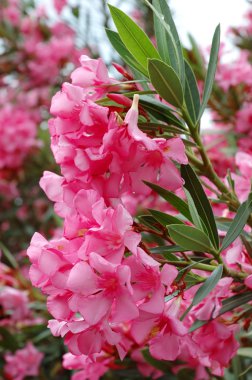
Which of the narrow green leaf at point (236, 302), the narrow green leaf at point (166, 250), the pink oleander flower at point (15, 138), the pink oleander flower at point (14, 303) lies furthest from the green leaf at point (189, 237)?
the pink oleander flower at point (15, 138)

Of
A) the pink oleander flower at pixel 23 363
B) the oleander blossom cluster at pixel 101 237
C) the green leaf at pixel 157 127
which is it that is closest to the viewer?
the oleander blossom cluster at pixel 101 237

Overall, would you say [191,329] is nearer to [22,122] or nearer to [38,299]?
[38,299]

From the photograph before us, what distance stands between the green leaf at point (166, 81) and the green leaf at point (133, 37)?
0.07 meters

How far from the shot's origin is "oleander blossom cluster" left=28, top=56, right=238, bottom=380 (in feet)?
2.11

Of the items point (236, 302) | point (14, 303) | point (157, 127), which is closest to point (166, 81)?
point (157, 127)

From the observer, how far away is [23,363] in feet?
5.30

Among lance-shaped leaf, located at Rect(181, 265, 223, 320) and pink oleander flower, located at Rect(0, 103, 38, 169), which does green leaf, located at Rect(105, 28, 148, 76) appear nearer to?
lance-shaped leaf, located at Rect(181, 265, 223, 320)

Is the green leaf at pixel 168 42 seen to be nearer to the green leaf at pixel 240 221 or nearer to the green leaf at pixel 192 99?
the green leaf at pixel 192 99

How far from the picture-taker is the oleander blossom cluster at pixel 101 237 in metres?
0.64

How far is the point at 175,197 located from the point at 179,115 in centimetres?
12

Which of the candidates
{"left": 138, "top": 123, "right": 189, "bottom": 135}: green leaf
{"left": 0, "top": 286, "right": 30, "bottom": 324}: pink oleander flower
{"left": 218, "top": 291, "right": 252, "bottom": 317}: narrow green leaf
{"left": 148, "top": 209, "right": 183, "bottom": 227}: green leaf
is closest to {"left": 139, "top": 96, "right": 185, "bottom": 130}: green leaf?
{"left": 138, "top": 123, "right": 189, "bottom": 135}: green leaf

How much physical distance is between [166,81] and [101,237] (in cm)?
23

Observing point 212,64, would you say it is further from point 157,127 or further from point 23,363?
point 23,363

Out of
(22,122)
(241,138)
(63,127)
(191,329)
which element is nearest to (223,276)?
(191,329)
